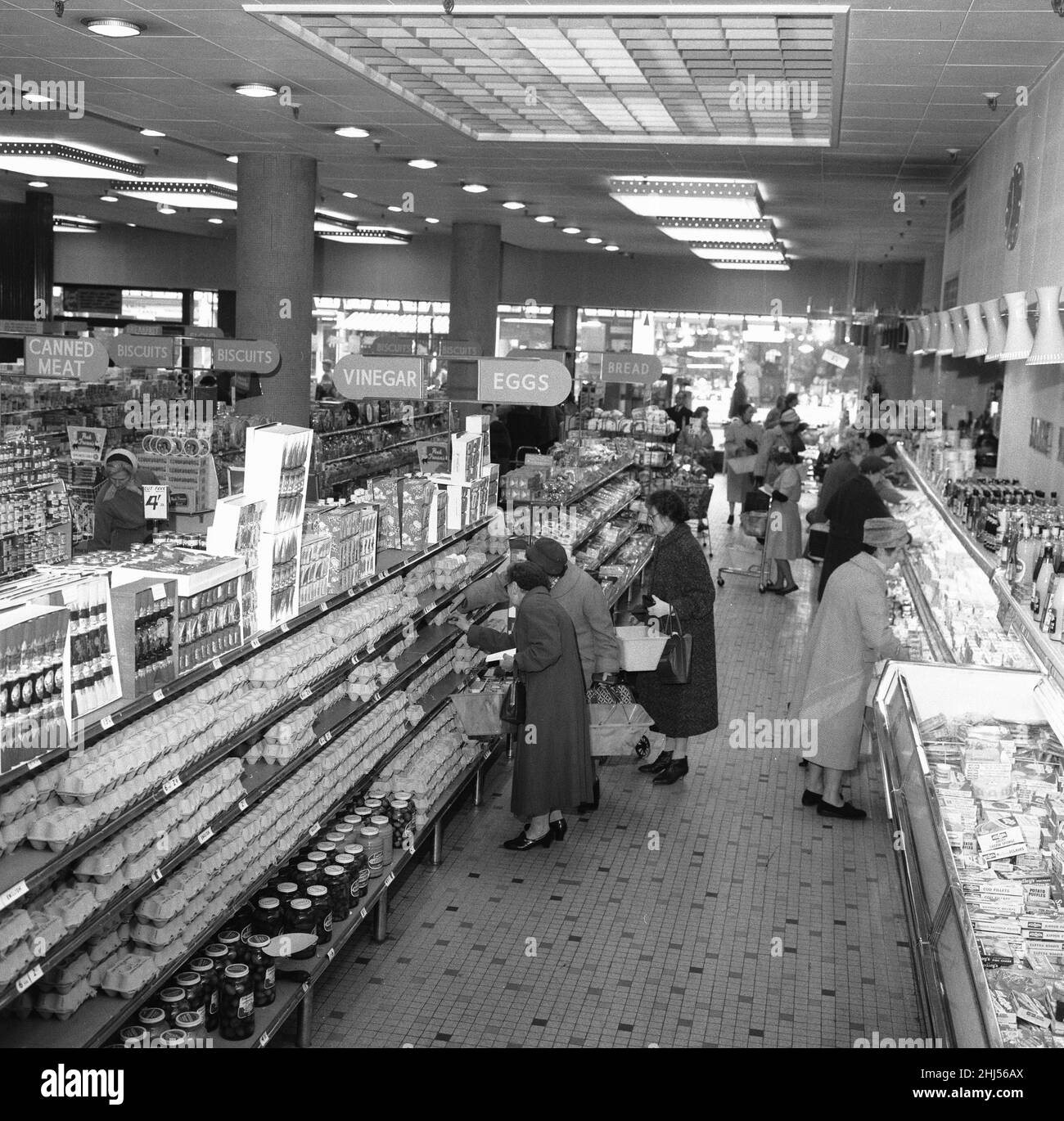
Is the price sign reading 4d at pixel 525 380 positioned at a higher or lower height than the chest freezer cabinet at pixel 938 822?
higher

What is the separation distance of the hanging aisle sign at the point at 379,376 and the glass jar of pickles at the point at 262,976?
5198 millimetres

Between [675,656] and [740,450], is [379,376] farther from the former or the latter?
[740,450]

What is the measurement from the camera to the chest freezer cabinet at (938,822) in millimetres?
3486

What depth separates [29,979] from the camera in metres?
3.13

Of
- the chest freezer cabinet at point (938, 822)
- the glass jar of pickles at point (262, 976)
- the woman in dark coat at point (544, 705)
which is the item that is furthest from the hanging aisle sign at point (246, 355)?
the glass jar of pickles at point (262, 976)

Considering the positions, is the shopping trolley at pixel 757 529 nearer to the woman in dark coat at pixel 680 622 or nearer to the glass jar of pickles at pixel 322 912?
the woman in dark coat at pixel 680 622

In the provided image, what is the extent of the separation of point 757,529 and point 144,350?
6.76m

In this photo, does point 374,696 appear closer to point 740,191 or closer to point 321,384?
point 740,191

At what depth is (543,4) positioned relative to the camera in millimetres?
6223

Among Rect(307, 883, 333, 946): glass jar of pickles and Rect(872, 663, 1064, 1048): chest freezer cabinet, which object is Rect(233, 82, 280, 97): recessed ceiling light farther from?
Rect(307, 883, 333, 946): glass jar of pickles

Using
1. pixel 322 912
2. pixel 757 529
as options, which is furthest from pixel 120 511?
pixel 757 529

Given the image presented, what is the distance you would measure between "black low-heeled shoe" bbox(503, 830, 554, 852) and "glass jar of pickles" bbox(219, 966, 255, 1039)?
250 centimetres
